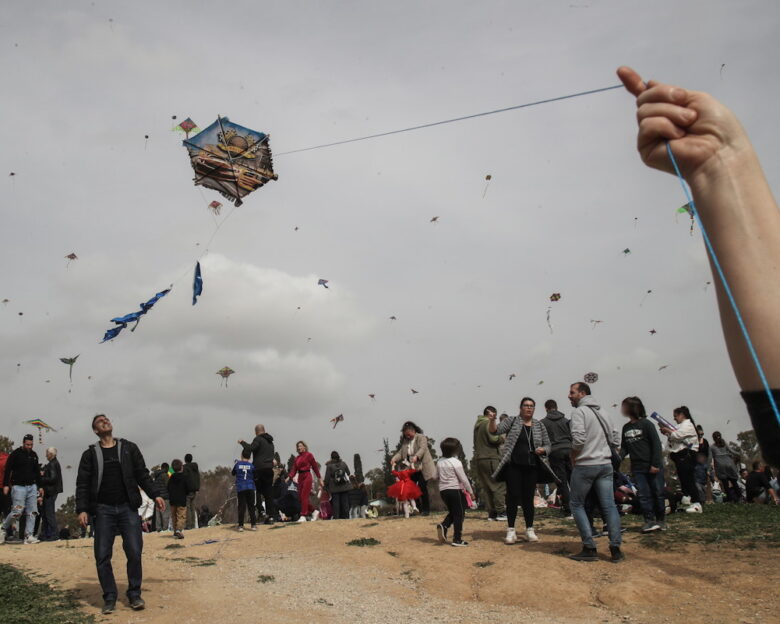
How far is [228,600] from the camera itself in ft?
28.7

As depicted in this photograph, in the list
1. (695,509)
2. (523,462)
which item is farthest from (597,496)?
(695,509)

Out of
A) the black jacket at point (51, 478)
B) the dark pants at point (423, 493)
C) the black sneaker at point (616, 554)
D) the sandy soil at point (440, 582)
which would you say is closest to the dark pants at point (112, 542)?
the sandy soil at point (440, 582)

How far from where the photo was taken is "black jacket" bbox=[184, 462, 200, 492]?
16.4m

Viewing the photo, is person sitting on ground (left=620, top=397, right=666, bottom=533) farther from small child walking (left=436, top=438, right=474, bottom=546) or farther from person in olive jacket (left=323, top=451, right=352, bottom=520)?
person in olive jacket (left=323, top=451, right=352, bottom=520)

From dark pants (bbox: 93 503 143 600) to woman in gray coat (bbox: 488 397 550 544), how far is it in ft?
17.1

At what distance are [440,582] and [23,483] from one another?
9192 millimetres

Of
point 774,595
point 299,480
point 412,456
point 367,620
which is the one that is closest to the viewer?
point 774,595

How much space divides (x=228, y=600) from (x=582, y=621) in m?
4.26

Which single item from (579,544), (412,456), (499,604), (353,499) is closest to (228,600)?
(499,604)

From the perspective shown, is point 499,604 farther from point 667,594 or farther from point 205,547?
point 205,547

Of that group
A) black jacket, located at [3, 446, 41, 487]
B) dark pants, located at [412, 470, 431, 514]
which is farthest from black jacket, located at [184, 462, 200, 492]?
dark pants, located at [412, 470, 431, 514]

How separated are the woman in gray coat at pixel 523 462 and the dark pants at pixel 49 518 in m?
10.3

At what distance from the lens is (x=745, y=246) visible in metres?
1.38

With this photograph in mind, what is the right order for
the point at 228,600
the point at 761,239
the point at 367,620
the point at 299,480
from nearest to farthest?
the point at 761,239 < the point at 367,620 < the point at 228,600 < the point at 299,480
